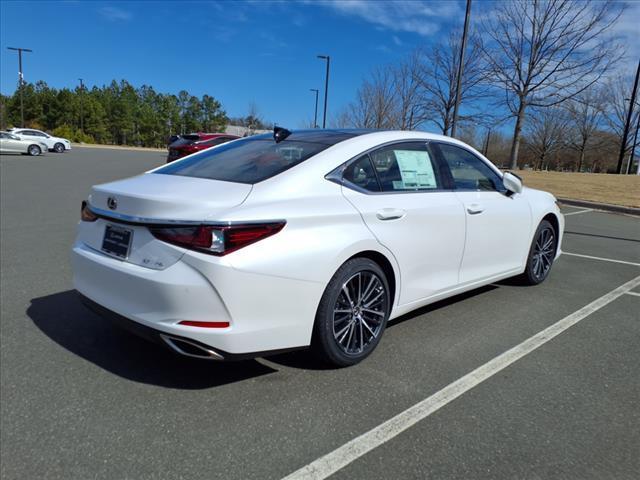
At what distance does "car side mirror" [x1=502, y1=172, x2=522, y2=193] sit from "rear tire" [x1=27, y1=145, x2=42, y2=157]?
3105cm

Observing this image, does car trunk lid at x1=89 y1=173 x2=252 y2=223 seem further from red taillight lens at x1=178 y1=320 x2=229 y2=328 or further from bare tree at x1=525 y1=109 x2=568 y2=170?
bare tree at x1=525 y1=109 x2=568 y2=170

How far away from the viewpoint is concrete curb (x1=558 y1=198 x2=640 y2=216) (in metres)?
13.6

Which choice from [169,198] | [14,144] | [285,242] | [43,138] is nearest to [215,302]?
[285,242]

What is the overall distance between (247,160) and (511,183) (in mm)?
2561

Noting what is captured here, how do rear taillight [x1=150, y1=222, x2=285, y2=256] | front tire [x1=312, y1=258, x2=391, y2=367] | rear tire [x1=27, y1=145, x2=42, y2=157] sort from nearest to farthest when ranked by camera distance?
rear taillight [x1=150, y1=222, x2=285, y2=256]
front tire [x1=312, y1=258, x2=391, y2=367]
rear tire [x1=27, y1=145, x2=42, y2=157]

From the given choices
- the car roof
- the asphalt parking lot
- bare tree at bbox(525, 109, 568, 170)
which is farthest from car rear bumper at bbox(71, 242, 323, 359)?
bare tree at bbox(525, 109, 568, 170)

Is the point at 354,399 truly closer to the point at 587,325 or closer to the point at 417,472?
the point at 417,472

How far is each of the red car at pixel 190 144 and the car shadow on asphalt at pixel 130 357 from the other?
12.0 metres

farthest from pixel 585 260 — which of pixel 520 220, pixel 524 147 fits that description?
pixel 524 147

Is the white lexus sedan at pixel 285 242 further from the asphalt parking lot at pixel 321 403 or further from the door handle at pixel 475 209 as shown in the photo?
the asphalt parking lot at pixel 321 403

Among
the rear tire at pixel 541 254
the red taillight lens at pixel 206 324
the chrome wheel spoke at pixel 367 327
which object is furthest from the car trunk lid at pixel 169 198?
the rear tire at pixel 541 254

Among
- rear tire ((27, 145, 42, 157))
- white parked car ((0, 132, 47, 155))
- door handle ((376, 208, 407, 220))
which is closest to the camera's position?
door handle ((376, 208, 407, 220))

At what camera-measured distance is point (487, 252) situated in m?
4.34

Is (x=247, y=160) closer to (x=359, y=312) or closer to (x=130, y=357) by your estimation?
(x=359, y=312)
